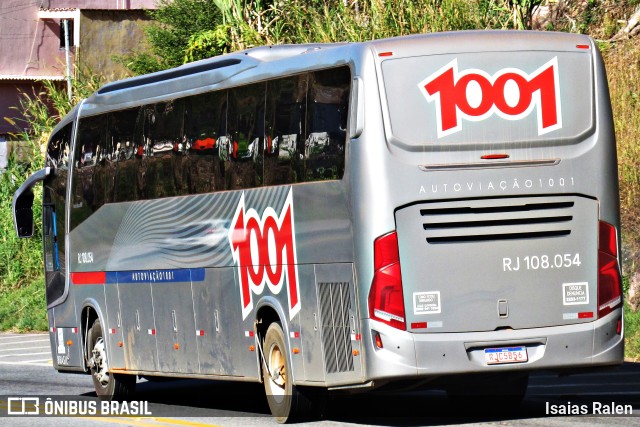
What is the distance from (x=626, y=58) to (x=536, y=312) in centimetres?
1305

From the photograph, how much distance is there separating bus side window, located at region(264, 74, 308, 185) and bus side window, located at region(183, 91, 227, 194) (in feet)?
3.62

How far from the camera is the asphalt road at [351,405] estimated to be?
45.7 ft

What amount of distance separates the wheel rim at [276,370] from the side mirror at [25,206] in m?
6.93

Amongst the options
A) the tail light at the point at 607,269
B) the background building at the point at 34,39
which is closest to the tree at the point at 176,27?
the background building at the point at 34,39

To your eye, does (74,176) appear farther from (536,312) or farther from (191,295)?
(536,312)

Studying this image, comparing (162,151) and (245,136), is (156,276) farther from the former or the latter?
(245,136)

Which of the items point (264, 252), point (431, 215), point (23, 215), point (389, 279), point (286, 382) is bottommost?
point (286, 382)

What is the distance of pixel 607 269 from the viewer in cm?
1295

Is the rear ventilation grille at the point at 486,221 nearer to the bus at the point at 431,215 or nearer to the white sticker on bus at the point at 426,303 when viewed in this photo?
the bus at the point at 431,215

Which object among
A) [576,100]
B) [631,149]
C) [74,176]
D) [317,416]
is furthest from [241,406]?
[631,149]

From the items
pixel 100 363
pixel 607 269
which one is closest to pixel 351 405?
pixel 607 269

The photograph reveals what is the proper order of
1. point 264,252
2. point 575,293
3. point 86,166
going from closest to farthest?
point 575,293, point 264,252, point 86,166

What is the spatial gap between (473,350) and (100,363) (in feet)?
25.4

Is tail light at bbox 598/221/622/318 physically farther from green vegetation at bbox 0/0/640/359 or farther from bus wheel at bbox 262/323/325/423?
green vegetation at bbox 0/0/640/359
